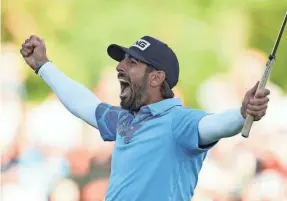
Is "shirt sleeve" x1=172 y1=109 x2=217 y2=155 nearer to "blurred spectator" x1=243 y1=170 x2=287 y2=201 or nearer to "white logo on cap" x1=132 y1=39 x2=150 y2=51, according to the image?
"white logo on cap" x1=132 y1=39 x2=150 y2=51

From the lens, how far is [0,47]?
13.0 ft

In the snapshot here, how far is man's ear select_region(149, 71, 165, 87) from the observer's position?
2416mm

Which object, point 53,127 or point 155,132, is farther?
point 53,127

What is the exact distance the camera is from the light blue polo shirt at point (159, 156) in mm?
2262

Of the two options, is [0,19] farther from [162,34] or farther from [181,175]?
[181,175]

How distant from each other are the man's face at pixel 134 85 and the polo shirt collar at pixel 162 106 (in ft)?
0.13

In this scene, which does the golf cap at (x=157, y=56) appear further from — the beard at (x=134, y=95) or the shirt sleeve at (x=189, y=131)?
the shirt sleeve at (x=189, y=131)

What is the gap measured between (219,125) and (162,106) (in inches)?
11.0

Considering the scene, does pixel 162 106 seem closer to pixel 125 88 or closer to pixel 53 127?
pixel 125 88

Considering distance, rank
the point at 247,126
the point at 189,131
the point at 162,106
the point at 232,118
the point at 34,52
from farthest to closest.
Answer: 1. the point at 34,52
2. the point at 162,106
3. the point at 189,131
4. the point at 232,118
5. the point at 247,126

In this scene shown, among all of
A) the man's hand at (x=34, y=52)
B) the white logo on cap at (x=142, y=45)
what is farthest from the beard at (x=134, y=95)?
the man's hand at (x=34, y=52)

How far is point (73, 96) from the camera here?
2.67m

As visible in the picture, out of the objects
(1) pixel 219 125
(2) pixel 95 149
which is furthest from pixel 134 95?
(2) pixel 95 149

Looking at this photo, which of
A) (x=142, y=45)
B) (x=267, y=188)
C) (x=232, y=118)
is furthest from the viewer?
(x=267, y=188)
